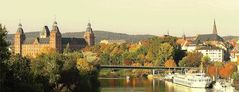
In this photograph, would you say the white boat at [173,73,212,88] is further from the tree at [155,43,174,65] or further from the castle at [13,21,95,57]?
the castle at [13,21,95,57]

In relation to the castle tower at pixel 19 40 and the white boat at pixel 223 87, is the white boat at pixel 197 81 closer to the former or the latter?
the white boat at pixel 223 87

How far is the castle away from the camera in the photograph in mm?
160875

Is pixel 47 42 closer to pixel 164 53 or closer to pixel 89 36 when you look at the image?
pixel 89 36

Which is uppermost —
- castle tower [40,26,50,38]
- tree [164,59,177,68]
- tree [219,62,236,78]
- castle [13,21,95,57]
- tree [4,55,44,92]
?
castle tower [40,26,50,38]

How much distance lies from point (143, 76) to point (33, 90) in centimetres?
7661

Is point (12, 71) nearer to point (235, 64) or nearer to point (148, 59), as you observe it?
point (235, 64)

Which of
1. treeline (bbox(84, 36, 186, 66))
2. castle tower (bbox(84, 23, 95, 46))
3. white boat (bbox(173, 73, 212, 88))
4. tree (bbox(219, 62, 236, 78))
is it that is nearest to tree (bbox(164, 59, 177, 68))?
treeline (bbox(84, 36, 186, 66))

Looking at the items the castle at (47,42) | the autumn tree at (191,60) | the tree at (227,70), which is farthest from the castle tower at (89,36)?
the tree at (227,70)

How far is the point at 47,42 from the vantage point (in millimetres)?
163250

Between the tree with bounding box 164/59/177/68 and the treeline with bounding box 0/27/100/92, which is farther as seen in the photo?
the tree with bounding box 164/59/177/68

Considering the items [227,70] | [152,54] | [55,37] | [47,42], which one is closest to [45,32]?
[47,42]

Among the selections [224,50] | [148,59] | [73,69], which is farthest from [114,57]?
[73,69]

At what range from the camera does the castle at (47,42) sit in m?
161

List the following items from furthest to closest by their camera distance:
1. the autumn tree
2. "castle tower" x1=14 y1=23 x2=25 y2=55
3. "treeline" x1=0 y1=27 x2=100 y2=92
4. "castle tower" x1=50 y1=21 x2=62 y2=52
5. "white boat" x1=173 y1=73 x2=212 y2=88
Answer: "castle tower" x1=14 y1=23 x2=25 y2=55 < "castle tower" x1=50 y1=21 x2=62 y2=52 < the autumn tree < "white boat" x1=173 y1=73 x2=212 y2=88 < "treeline" x1=0 y1=27 x2=100 y2=92
